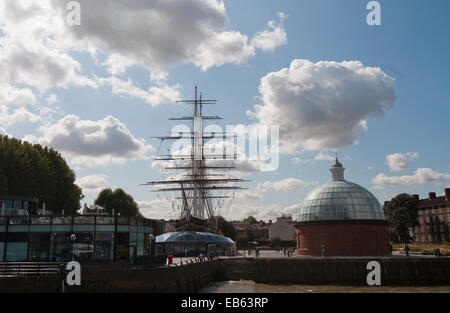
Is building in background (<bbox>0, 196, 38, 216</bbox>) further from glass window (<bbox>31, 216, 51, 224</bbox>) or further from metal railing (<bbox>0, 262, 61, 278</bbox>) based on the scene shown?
metal railing (<bbox>0, 262, 61, 278</bbox>)

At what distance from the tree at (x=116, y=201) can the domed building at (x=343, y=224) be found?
44347 mm

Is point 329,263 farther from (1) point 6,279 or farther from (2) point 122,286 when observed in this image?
(1) point 6,279

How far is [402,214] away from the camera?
90.3 metres

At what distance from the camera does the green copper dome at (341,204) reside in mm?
55688

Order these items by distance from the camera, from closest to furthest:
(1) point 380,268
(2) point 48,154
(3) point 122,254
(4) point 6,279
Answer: (4) point 6,279 < (3) point 122,254 < (1) point 380,268 < (2) point 48,154

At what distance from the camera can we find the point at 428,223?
98375mm

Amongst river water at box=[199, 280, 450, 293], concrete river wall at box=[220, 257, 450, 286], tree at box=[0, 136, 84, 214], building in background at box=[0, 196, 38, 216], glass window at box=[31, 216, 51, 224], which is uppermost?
tree at box=[0, 136, 84, 214]

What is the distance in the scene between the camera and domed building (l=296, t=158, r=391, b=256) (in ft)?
179

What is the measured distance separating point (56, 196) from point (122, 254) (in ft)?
115

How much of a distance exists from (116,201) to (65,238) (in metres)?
56.2

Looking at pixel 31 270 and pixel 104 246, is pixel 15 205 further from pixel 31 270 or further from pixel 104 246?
pixel 31 270

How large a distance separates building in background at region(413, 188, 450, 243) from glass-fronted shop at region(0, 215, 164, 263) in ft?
270

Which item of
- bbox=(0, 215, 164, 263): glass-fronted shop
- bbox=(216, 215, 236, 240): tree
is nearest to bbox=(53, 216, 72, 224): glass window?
bbox=(0, 215, 164, 263): glass-fronted shop
